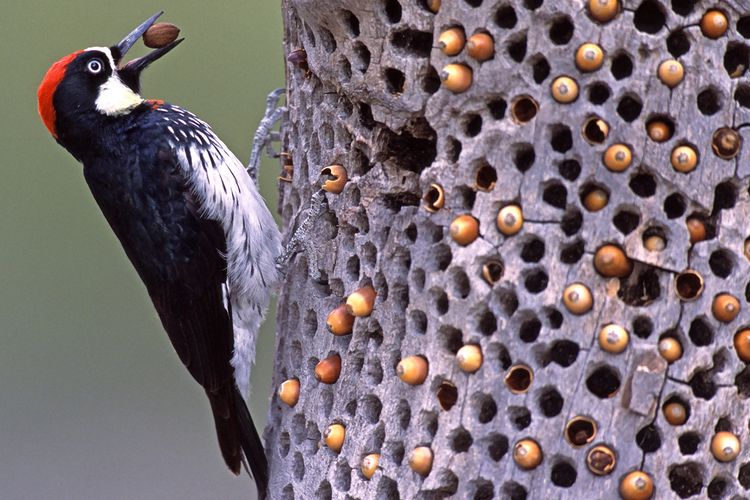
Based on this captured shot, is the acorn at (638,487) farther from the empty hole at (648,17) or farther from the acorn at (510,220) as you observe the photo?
the empty hole at (648,17)

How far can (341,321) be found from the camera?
2848 mm

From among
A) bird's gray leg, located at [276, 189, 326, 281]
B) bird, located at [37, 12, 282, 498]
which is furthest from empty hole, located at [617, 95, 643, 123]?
bird, located at [37, 12, 282, 498]

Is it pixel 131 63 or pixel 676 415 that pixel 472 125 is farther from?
pixel 131 63

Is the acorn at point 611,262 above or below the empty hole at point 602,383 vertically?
above

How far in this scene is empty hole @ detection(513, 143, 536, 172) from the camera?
2.52 meters

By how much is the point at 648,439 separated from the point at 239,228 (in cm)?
163

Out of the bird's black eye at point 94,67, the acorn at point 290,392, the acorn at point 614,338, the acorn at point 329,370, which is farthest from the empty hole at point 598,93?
the bird's black eye at point 94,67

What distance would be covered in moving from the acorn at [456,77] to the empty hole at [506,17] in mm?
116

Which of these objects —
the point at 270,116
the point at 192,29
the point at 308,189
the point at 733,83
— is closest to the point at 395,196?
the point at 308,189

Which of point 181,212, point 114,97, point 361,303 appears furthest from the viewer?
point 114,97

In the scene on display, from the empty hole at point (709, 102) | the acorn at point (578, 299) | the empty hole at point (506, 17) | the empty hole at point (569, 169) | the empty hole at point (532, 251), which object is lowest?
the acorn at point (578, 299)

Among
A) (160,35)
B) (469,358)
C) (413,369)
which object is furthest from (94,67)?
(469,358)

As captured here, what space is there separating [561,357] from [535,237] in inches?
9.9

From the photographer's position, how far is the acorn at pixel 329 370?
9.41 ft
